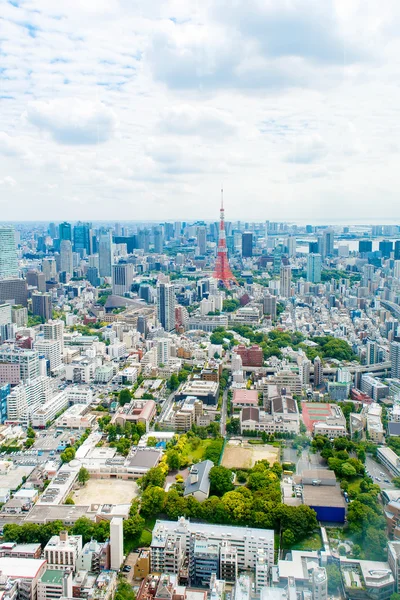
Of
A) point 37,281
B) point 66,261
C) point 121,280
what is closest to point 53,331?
point 37,281

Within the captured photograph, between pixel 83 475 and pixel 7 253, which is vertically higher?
pixel 7 253

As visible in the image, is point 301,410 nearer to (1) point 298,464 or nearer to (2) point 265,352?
(1) point 298,464

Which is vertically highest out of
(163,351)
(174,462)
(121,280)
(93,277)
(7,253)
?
(7,253)

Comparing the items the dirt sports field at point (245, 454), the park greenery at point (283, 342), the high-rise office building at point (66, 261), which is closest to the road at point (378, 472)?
the dirt sports field at point (245, 454)

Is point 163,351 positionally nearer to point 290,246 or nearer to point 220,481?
point 220,481

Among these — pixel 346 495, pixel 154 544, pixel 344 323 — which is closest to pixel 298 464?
pixel 346 495
